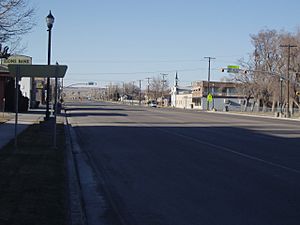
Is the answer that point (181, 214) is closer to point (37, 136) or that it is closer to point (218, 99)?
point (37, 136)

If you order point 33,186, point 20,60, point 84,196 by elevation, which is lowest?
point 84,196

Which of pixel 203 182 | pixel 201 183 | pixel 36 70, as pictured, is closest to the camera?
pixel 201 183

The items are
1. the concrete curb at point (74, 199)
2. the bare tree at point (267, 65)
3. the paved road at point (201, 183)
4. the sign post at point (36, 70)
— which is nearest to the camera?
the concrete curb at point (74, 199)

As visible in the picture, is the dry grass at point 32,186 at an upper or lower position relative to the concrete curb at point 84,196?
upper

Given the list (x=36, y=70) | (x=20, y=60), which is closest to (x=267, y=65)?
(x=20, y=60)

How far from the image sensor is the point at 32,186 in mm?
10453

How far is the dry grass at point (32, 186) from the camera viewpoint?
7938 millimetres

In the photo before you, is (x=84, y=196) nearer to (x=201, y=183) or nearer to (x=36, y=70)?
(x=201, y=183)

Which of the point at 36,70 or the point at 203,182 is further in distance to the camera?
the point at 36,70

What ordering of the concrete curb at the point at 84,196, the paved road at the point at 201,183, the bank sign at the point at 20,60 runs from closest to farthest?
1. the concrete curb at the point at 84,196
2. the paved road at the point at 201,183
3. the bank sign at the point at 20,60

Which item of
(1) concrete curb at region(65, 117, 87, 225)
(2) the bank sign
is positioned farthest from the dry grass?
(2) the bank sign

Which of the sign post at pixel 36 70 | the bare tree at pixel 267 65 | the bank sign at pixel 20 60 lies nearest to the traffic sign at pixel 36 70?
the sign post at pixel 36 70

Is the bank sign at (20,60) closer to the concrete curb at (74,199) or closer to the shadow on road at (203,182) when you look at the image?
the shadow on road at (203,182)

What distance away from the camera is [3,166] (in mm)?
13141
